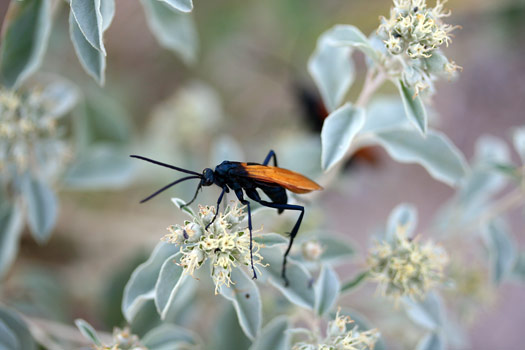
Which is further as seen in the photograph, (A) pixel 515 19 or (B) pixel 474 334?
(A) pixel 515 19

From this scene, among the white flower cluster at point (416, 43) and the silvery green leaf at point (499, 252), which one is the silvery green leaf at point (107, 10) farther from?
the silvery green leaf at point (499, 252)

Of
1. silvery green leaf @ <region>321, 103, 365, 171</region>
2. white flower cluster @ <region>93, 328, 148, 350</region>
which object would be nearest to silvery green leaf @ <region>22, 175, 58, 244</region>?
white flower cluster @ <region>93, 328, 148, 350</region>

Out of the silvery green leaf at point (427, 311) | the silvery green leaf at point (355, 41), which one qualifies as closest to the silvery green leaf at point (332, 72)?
the silvery green leaf at point (355, 41)

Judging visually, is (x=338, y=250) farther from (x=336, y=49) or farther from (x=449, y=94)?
(x=449, y=94)

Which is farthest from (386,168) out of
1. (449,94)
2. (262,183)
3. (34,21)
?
(34,21)

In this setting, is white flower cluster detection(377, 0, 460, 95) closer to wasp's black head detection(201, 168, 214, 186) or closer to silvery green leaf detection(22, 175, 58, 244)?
wasp's black head detection(201, 168, 214, 186)

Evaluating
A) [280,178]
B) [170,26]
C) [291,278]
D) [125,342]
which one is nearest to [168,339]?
[125,342]
